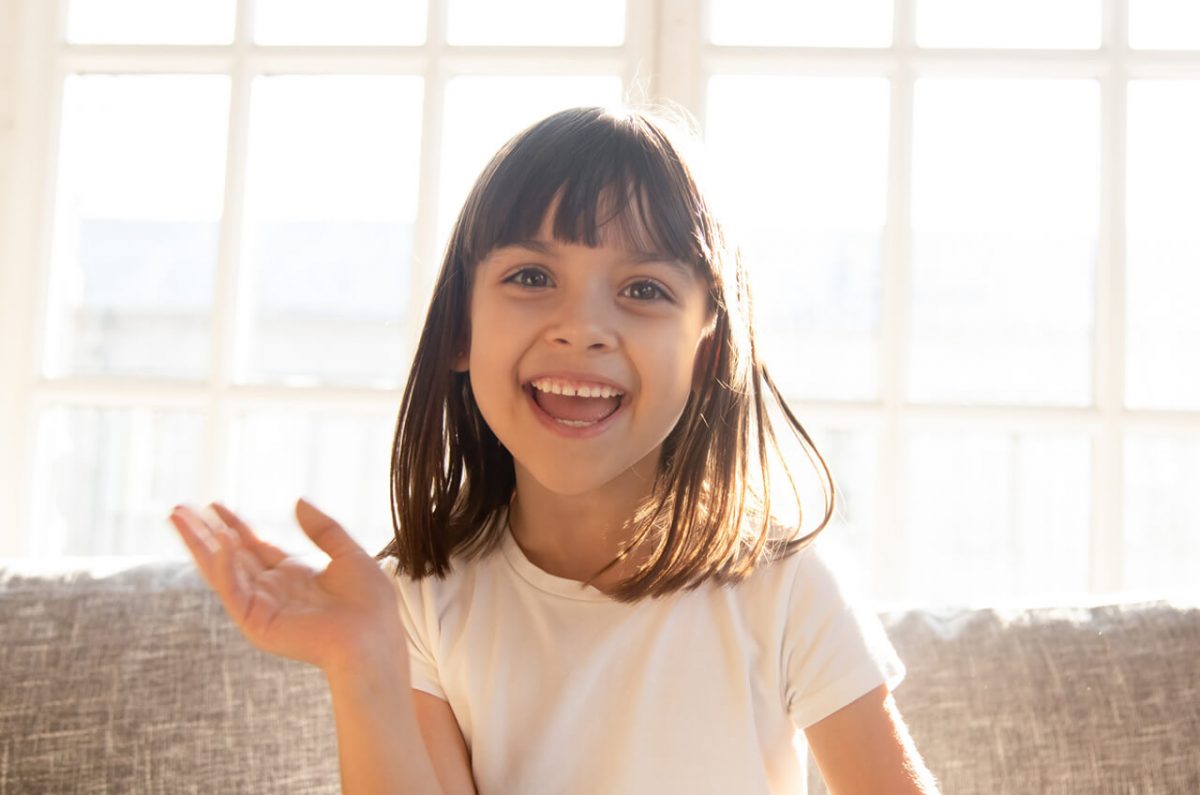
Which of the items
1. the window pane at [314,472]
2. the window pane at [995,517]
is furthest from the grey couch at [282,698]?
the window pane at [314,472]

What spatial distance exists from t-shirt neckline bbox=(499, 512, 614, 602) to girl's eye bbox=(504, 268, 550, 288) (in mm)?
323

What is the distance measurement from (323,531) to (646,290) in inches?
15.3

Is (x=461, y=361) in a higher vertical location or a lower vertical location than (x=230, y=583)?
higher

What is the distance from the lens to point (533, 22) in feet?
6.95

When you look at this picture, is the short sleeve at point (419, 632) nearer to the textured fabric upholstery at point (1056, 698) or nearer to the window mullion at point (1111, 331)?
the textured fabric upholstery at point (1056, 698)

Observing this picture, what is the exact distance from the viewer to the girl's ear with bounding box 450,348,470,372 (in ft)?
4.18

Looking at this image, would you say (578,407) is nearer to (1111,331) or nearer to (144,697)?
(144,697)

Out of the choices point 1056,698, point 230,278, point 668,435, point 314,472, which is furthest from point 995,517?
point 668,435

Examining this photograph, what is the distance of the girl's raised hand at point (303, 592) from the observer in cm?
101

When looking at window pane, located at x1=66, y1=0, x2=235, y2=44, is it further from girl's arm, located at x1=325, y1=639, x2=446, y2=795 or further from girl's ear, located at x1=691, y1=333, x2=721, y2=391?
girl's arm, located at x1=325, y1=639, x2=446, y2=795

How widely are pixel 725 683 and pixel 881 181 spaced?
1.09 m

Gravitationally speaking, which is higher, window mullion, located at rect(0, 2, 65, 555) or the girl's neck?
window mullion, located at rect(0, 2, 65, 555)

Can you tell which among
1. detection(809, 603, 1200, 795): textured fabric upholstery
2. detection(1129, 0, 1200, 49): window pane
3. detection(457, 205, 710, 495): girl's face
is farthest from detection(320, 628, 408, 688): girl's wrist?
detection(1129, 0, 1200, 49): window pane

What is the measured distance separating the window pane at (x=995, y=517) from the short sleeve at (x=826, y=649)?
3.95m
